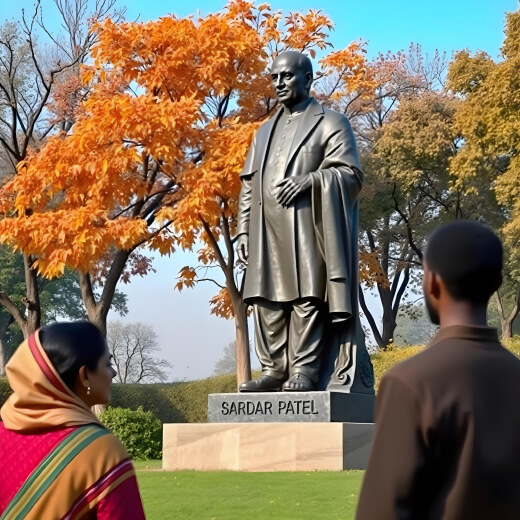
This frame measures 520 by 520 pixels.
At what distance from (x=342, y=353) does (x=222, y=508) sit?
327 cm

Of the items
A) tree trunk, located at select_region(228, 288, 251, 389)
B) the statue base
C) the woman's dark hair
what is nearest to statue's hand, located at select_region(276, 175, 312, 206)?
the statue base

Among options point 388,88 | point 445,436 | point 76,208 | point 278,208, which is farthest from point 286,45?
point 445,436

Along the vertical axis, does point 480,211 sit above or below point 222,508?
above

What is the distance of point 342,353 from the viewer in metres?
10.3

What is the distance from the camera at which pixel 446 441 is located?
6.98ft

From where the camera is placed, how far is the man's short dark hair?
2.28 meters

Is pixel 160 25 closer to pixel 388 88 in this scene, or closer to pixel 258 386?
pixel 258 386

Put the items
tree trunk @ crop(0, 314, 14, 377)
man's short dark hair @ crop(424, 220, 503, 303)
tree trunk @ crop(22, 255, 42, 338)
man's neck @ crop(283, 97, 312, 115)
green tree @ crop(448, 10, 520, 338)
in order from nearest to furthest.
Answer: man's short dark hair @ crop(424, 220, 503, 303)
man's neck @ crop(283, 97, 312, 115)
tree trunk @ crop(22, 255, 42, 338)
green tree @ crop(448, 10, 520, 338)
tree trunk @ crop(0, 314, 14, 377)

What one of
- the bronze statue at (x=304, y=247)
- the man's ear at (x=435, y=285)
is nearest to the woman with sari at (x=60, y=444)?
the man's ear at (x=435, y=285)

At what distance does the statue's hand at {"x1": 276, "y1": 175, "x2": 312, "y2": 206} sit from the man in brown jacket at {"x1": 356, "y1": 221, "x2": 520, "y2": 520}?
7827mm

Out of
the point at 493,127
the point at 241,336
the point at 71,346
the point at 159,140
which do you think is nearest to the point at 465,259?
the point at 71,346

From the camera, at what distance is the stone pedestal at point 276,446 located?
9656mm

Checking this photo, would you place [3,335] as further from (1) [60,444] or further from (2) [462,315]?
(2) [462,315]

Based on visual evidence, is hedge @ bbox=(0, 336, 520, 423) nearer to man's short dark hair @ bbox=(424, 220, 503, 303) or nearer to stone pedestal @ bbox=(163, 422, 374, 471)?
stone pedestal @ bbox=(163, 422, 374, 471)
